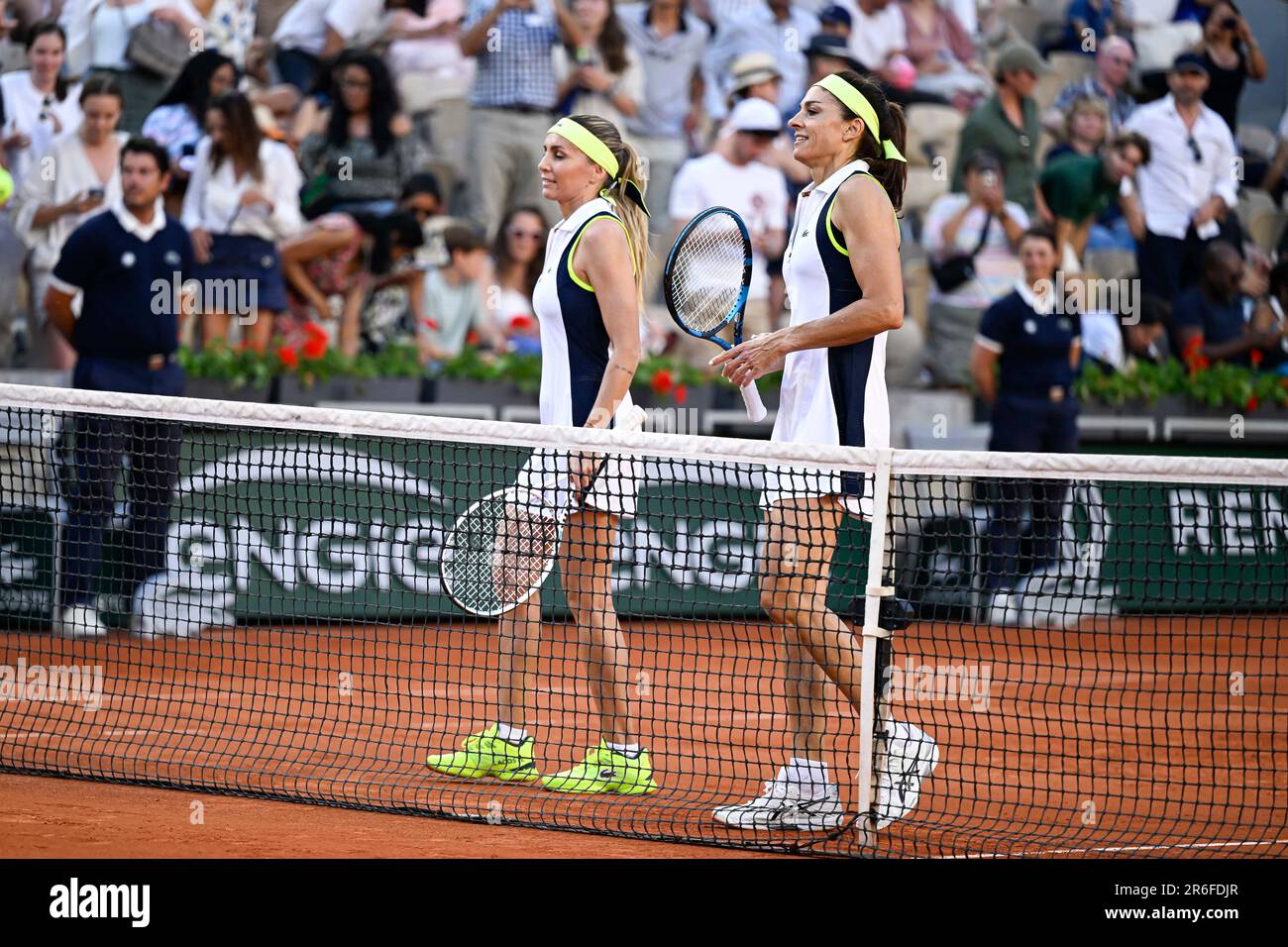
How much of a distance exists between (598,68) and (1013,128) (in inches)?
115

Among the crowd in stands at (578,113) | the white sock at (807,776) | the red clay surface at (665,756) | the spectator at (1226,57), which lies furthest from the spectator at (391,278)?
the spectator at (1226,57)

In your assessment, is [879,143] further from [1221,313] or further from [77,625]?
[1221,313]

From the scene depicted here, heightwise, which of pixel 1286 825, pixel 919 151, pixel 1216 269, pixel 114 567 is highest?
pixel 919 151

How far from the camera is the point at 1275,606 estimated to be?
10508 mm

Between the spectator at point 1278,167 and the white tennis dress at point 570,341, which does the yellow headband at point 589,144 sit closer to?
the white tennis dress at point 570,341

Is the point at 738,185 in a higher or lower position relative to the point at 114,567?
higher

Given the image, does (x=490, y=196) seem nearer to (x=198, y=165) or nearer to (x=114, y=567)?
(x=198, y=165)

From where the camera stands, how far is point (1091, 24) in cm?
1242

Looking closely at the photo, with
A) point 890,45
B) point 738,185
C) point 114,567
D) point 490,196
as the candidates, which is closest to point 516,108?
point 490,196

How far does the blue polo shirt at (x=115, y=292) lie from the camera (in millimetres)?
8734

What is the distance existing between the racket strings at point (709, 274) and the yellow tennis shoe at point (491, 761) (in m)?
1.47

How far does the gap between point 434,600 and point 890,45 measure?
5468mm

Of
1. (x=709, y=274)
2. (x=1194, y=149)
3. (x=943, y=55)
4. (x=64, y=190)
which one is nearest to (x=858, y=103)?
(x=709, y=274)

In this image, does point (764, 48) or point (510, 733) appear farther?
point (764, 48)
